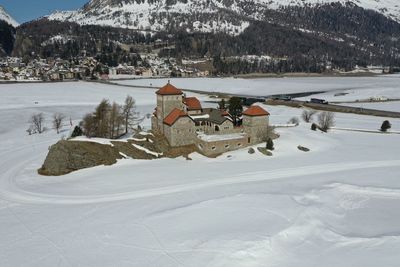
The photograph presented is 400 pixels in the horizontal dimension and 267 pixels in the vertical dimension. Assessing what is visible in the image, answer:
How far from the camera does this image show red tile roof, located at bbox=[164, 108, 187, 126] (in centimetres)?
4709

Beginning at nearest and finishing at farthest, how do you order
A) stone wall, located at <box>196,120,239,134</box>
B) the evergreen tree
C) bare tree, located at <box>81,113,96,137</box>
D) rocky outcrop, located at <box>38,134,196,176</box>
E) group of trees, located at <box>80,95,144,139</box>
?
rocky outcrop, located at <box>38,134,196,176</box> → stone wall, located at <box>196,120,239,134</box> → bare tree, located at <box>81,113,96,137</box> → group of trees, located at <box>80,95,144,139</box> → the evergreen tree

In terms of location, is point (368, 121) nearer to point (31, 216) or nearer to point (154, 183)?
point (154, 183)

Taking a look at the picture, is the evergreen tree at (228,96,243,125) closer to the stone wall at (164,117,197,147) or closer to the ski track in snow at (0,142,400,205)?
the stone wall at (164,117,197,147)

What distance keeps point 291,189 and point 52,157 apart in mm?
24939

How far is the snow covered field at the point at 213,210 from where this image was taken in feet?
75.3

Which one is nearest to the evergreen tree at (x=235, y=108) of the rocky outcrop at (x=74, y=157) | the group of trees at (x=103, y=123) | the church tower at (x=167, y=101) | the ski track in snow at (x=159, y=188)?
the church tower at (x=167, y=101)

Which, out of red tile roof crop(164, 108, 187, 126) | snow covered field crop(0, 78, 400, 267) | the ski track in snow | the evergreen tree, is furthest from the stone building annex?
the ski track in snow

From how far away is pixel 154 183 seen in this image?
37.4m

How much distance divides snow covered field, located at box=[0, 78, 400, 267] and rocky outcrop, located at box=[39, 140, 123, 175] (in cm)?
119

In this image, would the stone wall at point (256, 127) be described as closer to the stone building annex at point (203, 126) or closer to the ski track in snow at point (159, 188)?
the stone building annex at point (203, 126)

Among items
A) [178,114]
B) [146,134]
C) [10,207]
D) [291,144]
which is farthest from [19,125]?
[291,144]

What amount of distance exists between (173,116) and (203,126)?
5.35m

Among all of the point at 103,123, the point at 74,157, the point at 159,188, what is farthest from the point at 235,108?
the point at 74,157

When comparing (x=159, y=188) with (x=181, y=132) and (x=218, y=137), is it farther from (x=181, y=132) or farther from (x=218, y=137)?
(x=218, y=137)
